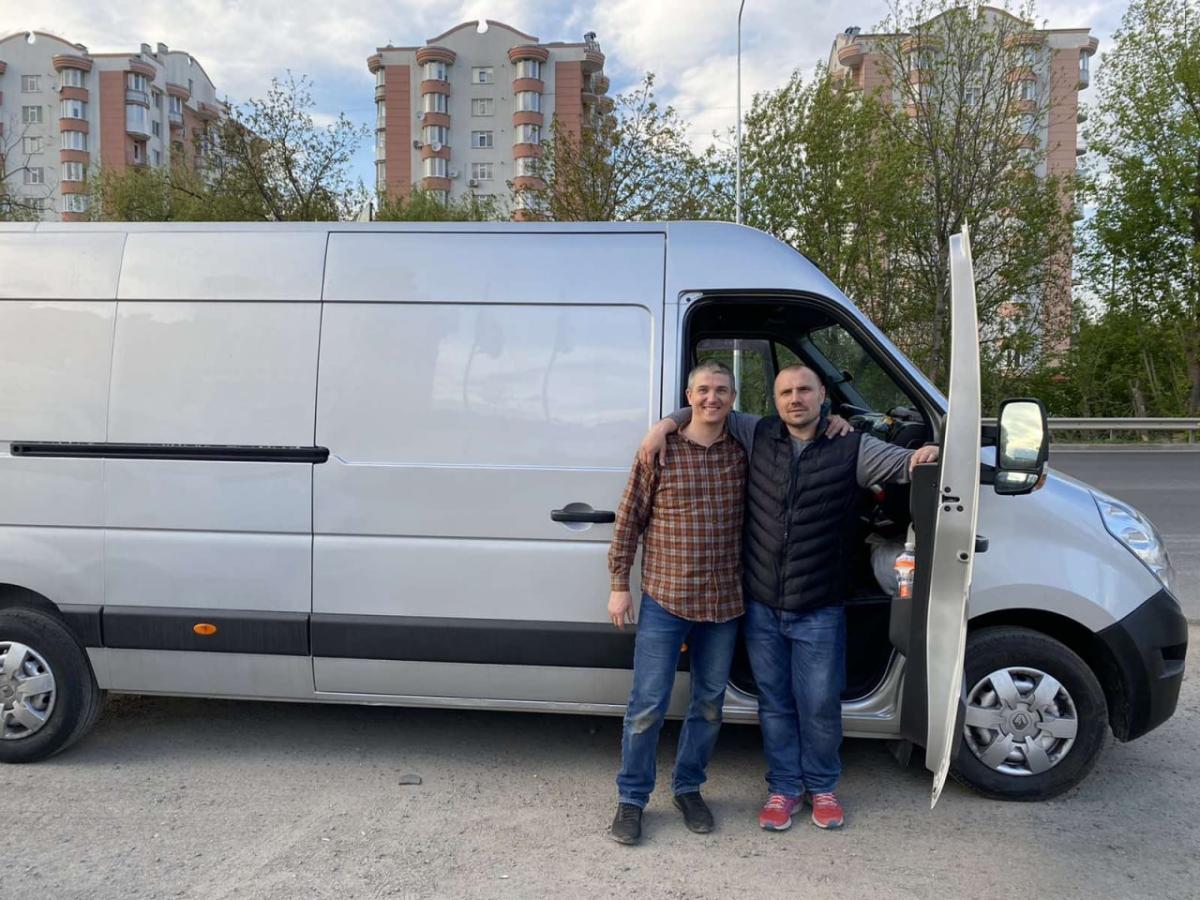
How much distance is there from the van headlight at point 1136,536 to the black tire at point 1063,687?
0.46m

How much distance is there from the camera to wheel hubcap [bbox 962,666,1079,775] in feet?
11.4

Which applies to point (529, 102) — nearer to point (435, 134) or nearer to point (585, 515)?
point (435, 134)

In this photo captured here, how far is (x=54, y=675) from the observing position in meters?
3.84

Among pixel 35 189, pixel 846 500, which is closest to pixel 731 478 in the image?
pixel 846 500

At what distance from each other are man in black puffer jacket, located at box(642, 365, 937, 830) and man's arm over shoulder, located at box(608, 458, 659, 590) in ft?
0.28

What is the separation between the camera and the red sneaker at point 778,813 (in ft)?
11.0

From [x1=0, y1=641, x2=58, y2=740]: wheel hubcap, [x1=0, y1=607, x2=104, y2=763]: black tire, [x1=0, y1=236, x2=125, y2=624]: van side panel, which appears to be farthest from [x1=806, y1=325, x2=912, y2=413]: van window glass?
[x1=0, y1=641, x2=58, y2=740]: wheel hubcap

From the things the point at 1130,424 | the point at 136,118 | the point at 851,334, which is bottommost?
the point at 1130,424

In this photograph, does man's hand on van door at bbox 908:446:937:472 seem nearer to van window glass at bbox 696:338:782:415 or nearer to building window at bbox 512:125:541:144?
van window glass at bbox 696:338:782:415

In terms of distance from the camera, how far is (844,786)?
3.75 meters

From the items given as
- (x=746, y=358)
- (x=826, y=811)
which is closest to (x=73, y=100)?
(x=746, y=358)

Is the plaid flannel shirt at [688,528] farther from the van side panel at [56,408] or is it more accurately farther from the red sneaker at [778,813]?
the van side panel at [56,408]

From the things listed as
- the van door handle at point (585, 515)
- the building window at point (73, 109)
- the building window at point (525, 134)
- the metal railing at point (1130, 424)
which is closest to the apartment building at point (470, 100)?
the building window at point (525, 134)

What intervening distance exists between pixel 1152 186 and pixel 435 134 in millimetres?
50968
